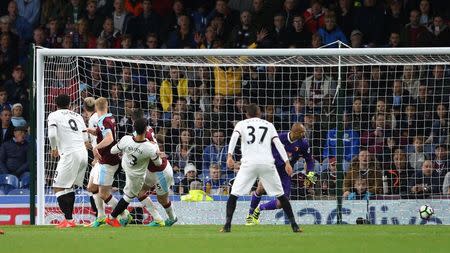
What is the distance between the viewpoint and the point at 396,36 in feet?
76.5

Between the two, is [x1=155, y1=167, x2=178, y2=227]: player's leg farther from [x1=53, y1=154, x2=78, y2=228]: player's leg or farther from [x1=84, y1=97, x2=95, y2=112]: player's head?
[x1=84, y1=97, x2=95, y2=112]: player's head

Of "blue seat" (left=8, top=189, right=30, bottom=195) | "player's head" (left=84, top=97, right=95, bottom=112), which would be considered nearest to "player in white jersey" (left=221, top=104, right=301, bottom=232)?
"player's head" (left=84, top=97, right=95, bottom=112)

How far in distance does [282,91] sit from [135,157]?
17.0ft

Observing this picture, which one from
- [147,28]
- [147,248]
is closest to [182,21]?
[147,28]

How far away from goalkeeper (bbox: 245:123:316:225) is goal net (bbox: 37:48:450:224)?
276mm

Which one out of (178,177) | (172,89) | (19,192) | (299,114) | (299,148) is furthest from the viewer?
(172,89)

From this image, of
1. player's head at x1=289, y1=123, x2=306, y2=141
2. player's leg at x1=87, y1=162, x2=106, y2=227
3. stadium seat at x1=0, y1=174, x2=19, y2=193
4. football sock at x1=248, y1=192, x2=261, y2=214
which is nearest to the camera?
player's leg at x1=87, y1=162, x2=106, y2=227

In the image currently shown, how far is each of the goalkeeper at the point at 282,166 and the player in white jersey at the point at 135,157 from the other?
7.25ft

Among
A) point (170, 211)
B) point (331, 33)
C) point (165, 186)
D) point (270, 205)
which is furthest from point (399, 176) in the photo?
point (165, 186)

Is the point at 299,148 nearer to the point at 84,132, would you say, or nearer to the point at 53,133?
the point at 84,132

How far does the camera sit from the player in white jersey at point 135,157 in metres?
18.3

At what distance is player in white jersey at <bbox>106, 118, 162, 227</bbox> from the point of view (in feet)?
59.9

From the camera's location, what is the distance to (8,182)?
22234 millimetres

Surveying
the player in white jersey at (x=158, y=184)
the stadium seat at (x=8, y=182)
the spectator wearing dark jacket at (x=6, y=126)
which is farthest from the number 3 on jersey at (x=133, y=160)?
the spectator wearing dark jacket at (x=6, y=126)
